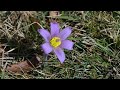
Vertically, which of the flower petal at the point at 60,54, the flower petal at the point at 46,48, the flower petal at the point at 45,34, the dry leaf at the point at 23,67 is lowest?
the dry leaf at the point at 23,67

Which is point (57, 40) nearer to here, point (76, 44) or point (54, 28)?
point (54, 28)

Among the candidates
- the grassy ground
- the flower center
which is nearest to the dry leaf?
the grassy ground

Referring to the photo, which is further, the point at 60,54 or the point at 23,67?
the point at 23,67

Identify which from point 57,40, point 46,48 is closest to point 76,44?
point 57,40

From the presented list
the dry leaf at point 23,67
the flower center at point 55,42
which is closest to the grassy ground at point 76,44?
the dry leaf at point 23,67

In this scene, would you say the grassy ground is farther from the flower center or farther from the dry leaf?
the flower center

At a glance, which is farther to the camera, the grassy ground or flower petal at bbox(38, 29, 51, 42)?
the grassy ground

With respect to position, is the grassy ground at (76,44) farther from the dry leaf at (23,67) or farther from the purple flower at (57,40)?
the purple flower at (57,40)
